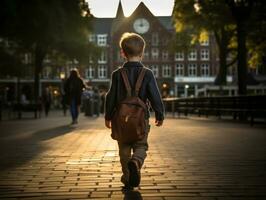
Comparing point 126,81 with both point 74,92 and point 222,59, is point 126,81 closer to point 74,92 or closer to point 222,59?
point 74,92

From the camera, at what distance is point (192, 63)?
3442 inches

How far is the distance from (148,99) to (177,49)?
32338 mm

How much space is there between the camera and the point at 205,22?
29.8 m

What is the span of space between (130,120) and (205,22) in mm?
25604

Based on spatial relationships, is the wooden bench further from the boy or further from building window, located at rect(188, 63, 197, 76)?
building window, located at rect(188, 63, 197, 76)

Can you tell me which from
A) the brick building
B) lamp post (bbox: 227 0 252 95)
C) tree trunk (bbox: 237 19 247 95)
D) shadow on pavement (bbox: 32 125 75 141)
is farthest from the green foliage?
the brick building

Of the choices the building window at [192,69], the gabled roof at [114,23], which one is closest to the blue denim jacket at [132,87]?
the building window at [192,69]

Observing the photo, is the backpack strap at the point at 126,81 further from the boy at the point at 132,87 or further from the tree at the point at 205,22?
the tree at the point at 205,22

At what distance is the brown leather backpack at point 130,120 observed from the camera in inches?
190

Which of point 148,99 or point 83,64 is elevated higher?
point 83,64

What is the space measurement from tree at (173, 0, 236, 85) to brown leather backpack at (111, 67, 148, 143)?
21705mm

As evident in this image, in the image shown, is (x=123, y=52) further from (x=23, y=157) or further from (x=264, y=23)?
(x=264, y=23)

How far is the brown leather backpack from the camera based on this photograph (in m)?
4.83

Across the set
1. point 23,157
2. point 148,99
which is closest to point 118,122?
point 148,99
